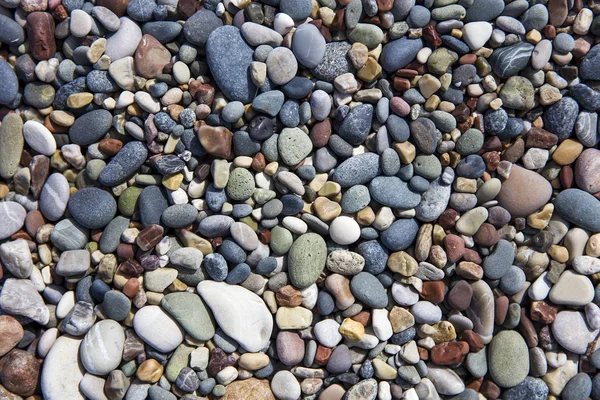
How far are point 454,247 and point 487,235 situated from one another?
4.3 inches

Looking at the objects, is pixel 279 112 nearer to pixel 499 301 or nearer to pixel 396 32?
pixel 396 32

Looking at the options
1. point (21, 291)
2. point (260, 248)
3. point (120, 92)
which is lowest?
point (21, 291)

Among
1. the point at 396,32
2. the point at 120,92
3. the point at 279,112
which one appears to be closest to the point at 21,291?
Answer: the point at 120,92

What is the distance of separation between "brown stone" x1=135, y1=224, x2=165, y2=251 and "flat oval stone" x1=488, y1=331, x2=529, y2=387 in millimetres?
1075

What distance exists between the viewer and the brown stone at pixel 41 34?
57.5 inches

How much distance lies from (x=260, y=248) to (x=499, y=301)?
0.75 metres

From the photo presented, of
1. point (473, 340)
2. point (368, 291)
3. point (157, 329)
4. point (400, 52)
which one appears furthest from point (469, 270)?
point (157, 329)

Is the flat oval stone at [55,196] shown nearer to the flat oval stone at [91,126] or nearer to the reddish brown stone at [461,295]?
the flat oval stone at [91,126]

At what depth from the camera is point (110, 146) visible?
1484 millimetres

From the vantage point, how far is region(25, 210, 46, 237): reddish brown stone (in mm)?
1493

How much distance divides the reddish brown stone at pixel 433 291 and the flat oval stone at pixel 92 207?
987 mm

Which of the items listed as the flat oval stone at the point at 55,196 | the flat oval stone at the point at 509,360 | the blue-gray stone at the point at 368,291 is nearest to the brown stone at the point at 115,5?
the flat oval stone at the point at 55,196

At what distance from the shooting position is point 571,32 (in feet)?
5.06

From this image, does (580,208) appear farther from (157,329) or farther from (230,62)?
(157,329)
